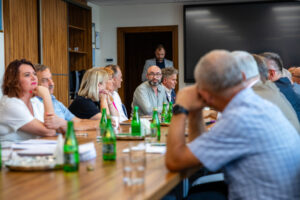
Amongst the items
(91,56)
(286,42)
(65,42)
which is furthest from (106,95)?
(286,42)

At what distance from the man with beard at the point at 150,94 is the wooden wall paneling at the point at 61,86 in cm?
237

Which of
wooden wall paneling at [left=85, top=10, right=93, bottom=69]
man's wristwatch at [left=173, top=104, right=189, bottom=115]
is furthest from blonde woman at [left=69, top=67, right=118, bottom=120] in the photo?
wooden wall paneling at [left=85, top=10, right=93, bottom=69]

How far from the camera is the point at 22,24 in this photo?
629 cm

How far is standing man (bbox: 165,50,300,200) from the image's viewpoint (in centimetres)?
153

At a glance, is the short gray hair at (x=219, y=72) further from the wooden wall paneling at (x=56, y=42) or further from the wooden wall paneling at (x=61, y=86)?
the wooden wall paneling at (x=61, y=86)

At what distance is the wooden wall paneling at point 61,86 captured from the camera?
7.23 meters

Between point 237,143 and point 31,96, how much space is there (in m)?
1.86

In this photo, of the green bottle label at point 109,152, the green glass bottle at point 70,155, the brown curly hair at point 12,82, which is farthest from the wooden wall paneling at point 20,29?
the green glass bottle at point 70,155

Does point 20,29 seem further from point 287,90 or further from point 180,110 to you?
→ point 180,110

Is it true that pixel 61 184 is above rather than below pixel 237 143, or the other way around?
below

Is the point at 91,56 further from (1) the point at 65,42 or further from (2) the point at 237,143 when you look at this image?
(2) the point at 237,143

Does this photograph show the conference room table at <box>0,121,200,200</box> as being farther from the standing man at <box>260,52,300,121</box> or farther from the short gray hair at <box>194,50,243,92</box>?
the standing man at <box>260,52,300,121</box>

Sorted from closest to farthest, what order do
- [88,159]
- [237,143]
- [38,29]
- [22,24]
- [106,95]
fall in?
[237,143] < [88,159] < [106,95] < [22,24] < [38,29]

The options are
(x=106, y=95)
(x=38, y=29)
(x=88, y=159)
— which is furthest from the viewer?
(x=38, y=29)
